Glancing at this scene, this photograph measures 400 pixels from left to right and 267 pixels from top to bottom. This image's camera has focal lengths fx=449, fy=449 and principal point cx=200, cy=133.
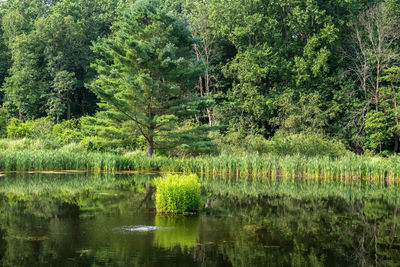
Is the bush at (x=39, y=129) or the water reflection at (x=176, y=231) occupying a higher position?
the bush at (x=39, y=129)

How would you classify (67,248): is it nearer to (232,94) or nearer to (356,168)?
(356,168)

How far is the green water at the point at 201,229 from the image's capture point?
6.28m

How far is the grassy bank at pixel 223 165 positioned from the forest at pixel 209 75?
7.83 ft

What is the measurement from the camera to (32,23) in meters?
44.1

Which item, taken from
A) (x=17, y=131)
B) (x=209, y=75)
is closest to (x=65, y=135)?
(x=17, y=131)

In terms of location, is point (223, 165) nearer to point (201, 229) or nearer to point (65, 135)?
point (65, 135)

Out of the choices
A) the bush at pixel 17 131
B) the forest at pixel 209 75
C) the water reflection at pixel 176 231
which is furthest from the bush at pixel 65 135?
the water reflection at pixel 176 231

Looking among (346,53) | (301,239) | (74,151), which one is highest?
(346,53)

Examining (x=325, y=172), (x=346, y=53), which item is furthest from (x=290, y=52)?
(x=325, y=172)

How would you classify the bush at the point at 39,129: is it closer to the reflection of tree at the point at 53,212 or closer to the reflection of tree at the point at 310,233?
the reflection of tree at the point at 53,212

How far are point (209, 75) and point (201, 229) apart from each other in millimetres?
30631

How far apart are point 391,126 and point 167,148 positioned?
50.4 feet

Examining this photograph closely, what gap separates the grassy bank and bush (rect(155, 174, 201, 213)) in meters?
10.1

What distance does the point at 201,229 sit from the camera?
8.14 meters
